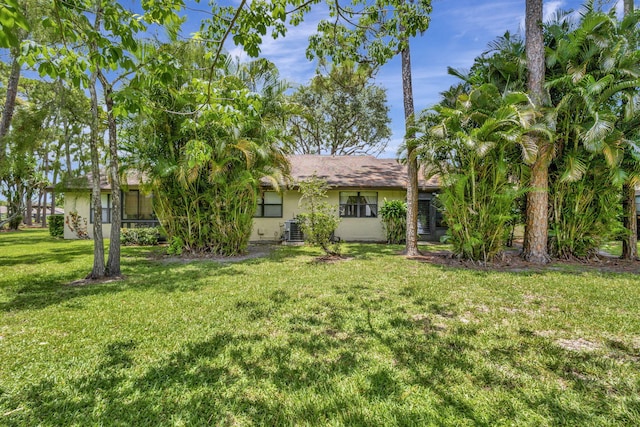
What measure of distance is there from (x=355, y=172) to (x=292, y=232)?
4868 mm

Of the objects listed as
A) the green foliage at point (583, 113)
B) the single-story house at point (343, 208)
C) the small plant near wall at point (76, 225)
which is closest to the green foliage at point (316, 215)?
the single-story house at point (343, 208)

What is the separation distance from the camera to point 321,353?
3.24m

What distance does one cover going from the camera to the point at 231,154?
9266 mm

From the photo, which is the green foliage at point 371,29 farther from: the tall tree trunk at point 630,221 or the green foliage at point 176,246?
the tall tree trunk at point 630,221

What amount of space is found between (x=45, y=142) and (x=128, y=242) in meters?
6.34

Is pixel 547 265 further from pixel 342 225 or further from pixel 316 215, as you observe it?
pixel 342 225

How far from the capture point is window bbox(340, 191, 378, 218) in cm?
1501

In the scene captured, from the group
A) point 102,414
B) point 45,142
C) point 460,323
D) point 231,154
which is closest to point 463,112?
point 460,323

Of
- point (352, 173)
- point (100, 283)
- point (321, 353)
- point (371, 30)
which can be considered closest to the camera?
point (321, 353)

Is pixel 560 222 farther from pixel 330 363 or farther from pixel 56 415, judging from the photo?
pixel 56 415

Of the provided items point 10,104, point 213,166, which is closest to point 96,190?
point 213,166

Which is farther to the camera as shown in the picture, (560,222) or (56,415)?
(560,222)

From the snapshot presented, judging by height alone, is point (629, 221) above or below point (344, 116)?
below

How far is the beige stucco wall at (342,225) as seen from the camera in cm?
1488
